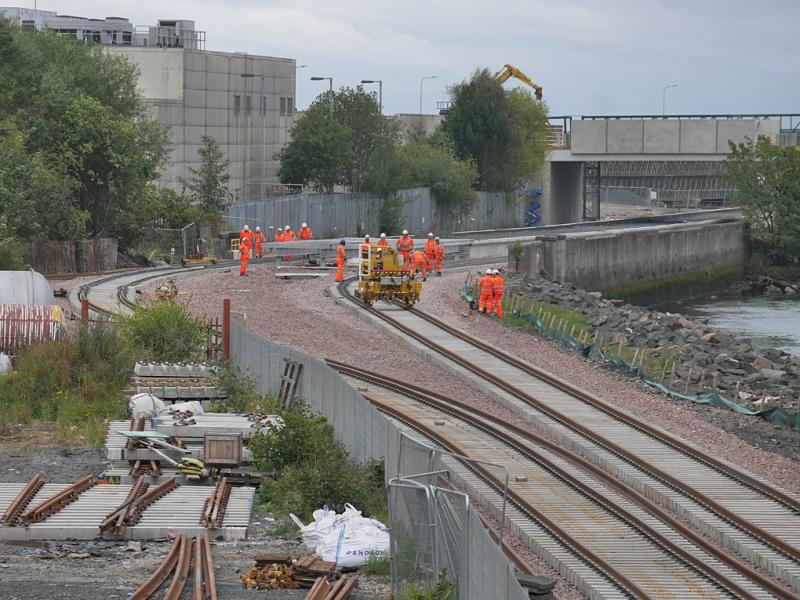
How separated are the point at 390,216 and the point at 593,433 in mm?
53583

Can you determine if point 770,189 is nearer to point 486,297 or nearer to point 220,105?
point 220,105

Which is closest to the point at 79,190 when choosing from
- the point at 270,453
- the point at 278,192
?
the point at 278,192

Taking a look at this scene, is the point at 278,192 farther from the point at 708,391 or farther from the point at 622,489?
the point at 622,489

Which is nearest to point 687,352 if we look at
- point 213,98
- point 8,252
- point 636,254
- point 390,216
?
point 8,252

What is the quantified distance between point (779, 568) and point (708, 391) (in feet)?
50.6

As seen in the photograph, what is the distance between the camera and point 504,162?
317 ft

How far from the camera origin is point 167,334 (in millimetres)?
31484

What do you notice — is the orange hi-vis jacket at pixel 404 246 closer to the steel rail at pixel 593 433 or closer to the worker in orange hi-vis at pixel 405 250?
the worker in orange hi-vis at pixel 405 250

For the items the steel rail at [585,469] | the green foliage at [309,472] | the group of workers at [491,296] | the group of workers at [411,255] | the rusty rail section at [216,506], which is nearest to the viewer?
the steel rail at [585,469]

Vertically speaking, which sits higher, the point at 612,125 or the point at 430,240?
the point at 612,125

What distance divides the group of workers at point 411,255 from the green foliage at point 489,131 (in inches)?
1665

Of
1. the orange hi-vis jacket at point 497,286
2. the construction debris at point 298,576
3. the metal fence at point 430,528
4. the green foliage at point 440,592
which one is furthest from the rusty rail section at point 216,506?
the orange hi-vis jacket at point 497,286

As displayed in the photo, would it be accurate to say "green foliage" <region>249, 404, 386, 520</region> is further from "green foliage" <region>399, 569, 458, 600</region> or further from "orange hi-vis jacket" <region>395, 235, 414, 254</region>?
"orange hi-vis jacket" <region>395, 235, 414, 254</region>

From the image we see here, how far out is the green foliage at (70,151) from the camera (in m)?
53.9
